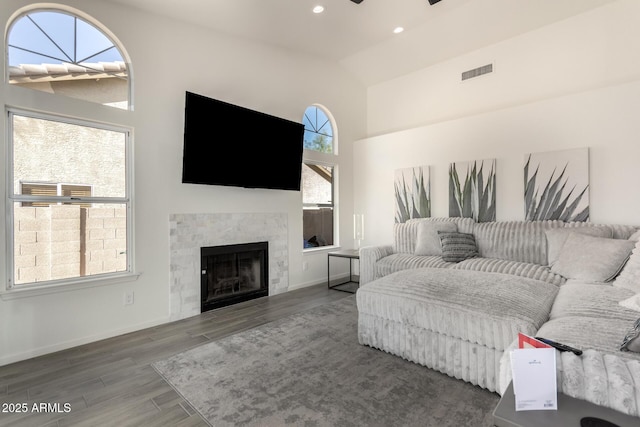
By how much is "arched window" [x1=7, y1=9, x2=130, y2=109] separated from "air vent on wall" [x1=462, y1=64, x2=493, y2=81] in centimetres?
451

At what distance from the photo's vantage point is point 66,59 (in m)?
2.81

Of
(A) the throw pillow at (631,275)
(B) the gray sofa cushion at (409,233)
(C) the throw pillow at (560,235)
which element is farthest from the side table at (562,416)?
(B) the gray sofa cushion at (409,233)

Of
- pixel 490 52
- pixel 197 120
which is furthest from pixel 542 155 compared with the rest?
pixel 197 120

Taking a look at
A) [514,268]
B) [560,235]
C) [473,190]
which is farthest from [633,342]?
[473,190]

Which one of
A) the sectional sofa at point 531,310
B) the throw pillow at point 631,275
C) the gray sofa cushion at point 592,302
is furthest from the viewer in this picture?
the throw pillow at point 631,275

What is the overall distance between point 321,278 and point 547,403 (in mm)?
4102

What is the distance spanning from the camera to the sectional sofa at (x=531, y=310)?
1142 mm

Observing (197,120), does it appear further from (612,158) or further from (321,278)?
(612,158)

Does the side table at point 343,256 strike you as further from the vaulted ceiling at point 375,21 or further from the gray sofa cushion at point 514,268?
the vaulted ceiling at point 375,21

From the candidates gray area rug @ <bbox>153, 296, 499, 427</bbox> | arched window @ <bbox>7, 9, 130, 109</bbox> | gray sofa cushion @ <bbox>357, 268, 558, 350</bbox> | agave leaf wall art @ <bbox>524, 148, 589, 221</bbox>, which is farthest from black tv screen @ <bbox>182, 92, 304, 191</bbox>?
agave leaf wall art @ <bbox>524, 148, 589, 221</bbox>

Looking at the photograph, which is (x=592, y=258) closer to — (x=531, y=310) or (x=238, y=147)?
(x=531, y=310)

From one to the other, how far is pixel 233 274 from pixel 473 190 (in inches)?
138

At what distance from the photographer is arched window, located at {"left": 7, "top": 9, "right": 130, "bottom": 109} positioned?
260 centimetres

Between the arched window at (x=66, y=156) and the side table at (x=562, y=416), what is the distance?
3.25 meters
